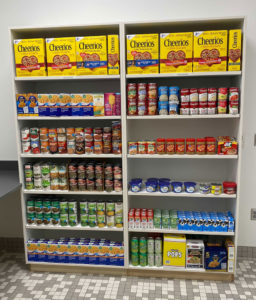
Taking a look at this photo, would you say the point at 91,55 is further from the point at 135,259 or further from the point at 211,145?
the point at 135,259

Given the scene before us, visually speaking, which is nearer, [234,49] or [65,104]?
[234,49]

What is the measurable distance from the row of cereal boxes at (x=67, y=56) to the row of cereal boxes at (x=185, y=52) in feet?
0.57

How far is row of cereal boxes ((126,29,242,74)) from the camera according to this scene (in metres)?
2.31

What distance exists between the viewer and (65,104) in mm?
2539

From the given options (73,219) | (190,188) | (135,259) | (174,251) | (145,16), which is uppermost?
(145,16)

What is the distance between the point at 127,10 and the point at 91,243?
2251mm

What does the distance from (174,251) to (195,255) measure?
0.63 feet

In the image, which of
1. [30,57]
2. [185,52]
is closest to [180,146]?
[185,52]

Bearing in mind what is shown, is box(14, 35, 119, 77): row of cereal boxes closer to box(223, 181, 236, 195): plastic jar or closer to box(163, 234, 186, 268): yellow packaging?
box(223, 181, 236, 195): plastic jar

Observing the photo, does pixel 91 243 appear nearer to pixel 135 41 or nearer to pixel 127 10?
pixel 135 41

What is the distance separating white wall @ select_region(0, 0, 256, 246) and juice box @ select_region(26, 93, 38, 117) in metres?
0.57

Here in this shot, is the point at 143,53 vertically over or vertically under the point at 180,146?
over

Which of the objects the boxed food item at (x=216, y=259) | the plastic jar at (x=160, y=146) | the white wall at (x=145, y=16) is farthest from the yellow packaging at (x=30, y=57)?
the boxed food item at (x=216, y=259)

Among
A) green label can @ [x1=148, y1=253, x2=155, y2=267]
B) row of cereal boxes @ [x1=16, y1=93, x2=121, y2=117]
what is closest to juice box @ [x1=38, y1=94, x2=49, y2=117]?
row of cereal boxes @ [x1=16, y1=93, x2=121, y2=117]
